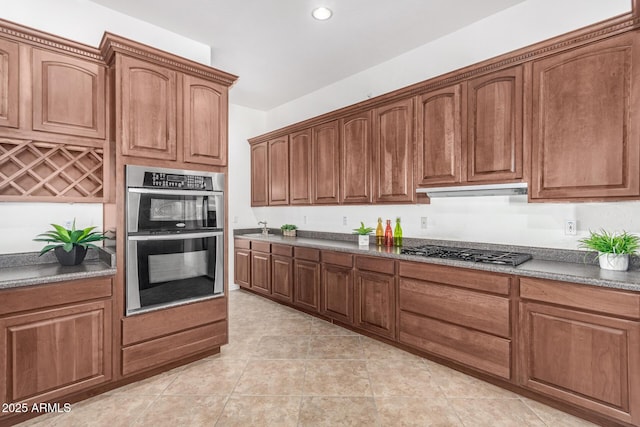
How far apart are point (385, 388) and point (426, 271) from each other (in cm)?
94

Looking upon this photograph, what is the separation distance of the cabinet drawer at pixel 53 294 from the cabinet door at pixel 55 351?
0.05 metres

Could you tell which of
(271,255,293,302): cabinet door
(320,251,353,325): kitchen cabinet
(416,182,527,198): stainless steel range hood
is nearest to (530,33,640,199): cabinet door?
(416,182,527,198): stainless steel range hood

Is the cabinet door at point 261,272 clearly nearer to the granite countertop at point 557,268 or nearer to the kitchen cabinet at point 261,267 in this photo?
the kitchen cabinet at point 261,267

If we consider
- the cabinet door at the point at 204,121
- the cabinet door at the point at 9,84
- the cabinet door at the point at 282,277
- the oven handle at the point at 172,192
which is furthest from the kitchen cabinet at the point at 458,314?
the cabinet door at the point at 9,84

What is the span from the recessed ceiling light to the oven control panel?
1.68 m

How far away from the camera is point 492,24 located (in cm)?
271

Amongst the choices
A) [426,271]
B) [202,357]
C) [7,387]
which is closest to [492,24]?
[426,271]

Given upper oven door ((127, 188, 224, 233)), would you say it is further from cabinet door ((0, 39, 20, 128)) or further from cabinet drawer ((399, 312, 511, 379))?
cabinet drawer ((399, 312, 511, 379))

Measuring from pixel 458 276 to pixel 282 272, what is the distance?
224cm

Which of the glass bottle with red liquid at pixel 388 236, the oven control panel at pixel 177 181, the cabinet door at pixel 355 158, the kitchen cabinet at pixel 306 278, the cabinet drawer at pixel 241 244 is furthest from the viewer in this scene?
the cabinet drawer at pixel 241 244

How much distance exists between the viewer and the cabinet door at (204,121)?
2.52 meters

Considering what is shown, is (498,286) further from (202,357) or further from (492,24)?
(202,357)

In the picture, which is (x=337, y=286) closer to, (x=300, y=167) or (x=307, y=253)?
(x=307, y=253)

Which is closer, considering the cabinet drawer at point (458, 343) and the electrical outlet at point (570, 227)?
the cabinet drawer at point (458, 343)
